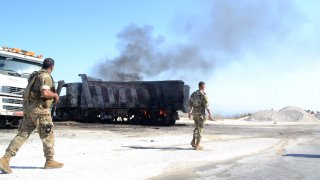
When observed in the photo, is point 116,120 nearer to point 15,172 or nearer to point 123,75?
point 123,75

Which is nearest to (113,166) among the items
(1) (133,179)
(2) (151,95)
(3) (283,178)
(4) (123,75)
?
(1) (133,179)

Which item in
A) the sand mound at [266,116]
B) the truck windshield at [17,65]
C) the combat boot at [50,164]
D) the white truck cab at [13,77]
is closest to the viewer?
the combat boot at [50,164]

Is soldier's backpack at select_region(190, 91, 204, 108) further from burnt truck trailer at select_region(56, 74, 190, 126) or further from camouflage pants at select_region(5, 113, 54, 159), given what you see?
burnt truck trailer at select_region(56, 74, 190, 126)

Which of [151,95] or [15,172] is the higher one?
[151,95]

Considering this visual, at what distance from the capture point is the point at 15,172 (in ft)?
25.2

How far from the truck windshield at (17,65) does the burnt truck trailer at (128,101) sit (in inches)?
465

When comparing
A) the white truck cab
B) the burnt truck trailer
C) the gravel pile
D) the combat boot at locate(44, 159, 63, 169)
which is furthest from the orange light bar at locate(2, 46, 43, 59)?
the gravel pile

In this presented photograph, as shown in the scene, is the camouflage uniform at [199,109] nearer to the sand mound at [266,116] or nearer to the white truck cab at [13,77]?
the white truck cab at [13,77]

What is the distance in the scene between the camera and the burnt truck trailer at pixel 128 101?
1150 inches

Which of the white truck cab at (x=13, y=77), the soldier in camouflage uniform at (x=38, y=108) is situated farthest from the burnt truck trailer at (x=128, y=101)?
the soldier in camouflage uniform at (x=38, y=108)

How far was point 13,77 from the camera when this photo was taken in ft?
57.4

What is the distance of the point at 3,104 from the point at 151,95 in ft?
Result: 43.3

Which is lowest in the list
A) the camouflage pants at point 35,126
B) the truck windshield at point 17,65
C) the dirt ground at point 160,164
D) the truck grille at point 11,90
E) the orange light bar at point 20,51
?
the dirt ground at point 160,164

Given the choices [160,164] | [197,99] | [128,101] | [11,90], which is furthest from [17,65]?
[128,101]
